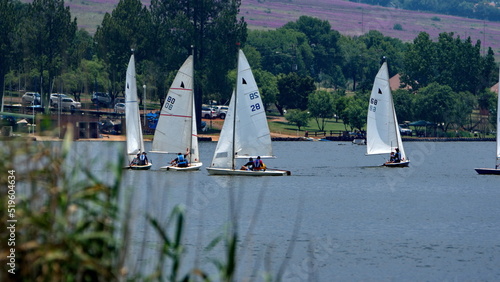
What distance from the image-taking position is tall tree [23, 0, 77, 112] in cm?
Result: 12175

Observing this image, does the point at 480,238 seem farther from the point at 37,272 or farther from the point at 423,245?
the point at 37,272

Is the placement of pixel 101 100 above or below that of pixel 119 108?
above

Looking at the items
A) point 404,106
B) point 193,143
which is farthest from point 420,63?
point 193,143

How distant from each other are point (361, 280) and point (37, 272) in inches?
731

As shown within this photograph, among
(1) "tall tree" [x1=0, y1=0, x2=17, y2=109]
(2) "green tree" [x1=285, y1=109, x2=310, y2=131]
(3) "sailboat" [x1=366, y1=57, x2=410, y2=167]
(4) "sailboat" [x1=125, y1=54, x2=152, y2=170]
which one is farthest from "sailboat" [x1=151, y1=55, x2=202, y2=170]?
(2) "green tree" [x1=285, y1=109, x2=310, y2=131]

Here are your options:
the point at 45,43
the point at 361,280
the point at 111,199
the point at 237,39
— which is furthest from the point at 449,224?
the point at 45,43

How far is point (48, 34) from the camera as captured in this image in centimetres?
12312

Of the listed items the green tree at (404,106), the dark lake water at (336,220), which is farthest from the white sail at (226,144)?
the green tree at (404,106)

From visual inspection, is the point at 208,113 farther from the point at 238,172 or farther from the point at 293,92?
the point at 238,172

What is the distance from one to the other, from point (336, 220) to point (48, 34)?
87553 mm

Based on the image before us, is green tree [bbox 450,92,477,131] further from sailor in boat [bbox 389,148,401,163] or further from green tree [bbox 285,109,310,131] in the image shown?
sailor in boat [bbox 389,148,401,163]

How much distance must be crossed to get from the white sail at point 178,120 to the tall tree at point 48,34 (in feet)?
212

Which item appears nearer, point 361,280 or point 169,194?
point 361,280

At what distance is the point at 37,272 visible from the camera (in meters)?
9.70
